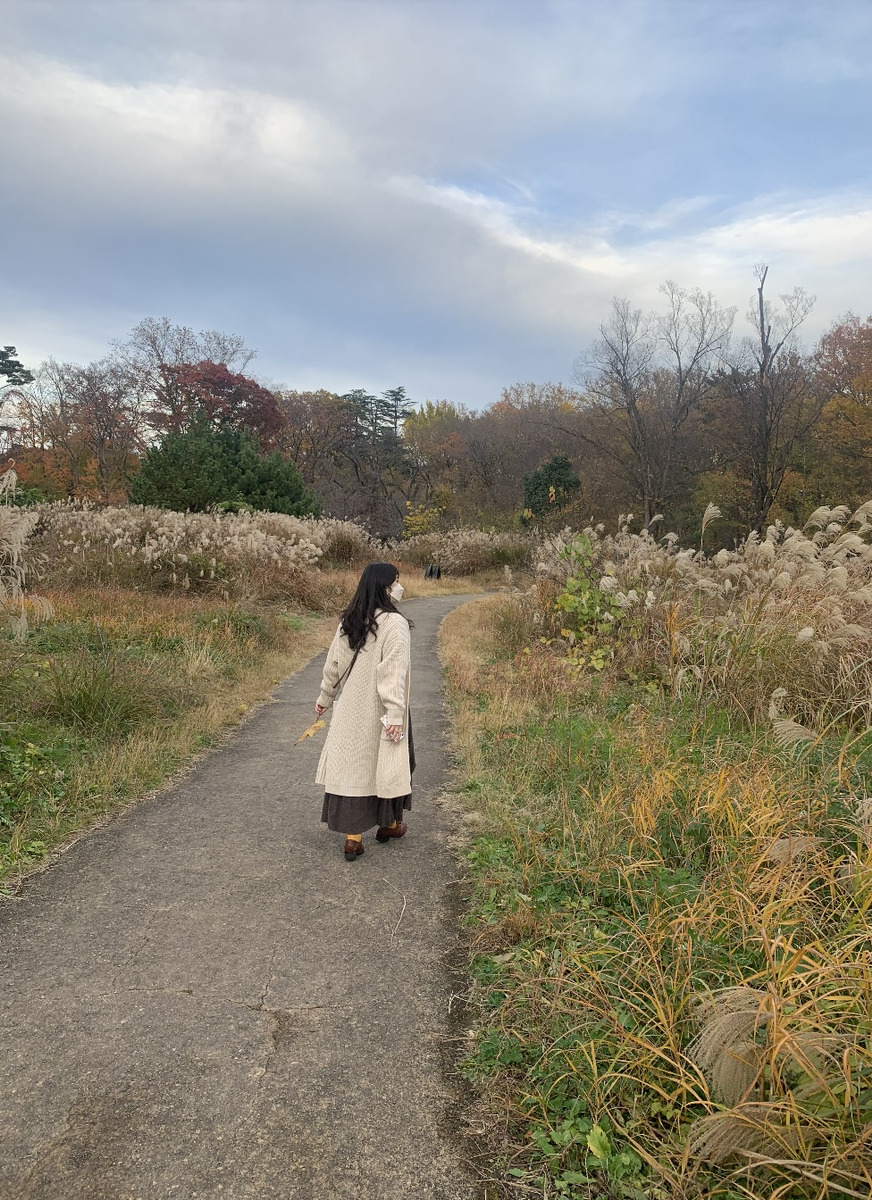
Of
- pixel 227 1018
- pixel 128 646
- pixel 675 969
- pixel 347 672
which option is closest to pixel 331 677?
pixel 347 672

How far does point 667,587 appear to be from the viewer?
7871 mm

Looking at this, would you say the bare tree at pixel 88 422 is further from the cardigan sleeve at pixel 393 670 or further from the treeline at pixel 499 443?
the cardigan sleeve at pixel 393 670

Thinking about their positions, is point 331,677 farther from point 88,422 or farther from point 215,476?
point 88,422

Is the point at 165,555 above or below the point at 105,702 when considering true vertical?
above

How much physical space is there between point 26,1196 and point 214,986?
99 cm

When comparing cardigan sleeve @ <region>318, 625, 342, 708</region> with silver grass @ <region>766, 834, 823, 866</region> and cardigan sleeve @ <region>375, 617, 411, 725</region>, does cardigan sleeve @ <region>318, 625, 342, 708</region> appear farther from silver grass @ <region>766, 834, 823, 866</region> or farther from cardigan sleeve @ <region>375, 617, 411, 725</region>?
silver grass @ <region>766, 834, 823, 866</region>

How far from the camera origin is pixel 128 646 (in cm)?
787

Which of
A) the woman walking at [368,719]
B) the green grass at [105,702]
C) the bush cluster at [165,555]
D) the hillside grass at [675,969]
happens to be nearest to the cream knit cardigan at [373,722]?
the woman walking at [368,719]

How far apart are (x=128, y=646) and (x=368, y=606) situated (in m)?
4.78

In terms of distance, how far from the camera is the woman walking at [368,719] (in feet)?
13.6

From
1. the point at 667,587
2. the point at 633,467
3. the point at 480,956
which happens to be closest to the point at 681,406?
the point at 633,467

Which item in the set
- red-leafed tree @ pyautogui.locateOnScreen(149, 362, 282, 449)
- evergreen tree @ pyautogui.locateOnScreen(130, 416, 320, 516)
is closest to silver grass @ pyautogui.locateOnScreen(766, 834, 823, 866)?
evergreen tree @ pyautogui.locateOnScreen(130, 416, 320, 516)

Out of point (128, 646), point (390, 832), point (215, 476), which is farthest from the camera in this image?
point (215, 476)

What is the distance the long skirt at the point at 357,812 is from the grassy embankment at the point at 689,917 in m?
0.64
